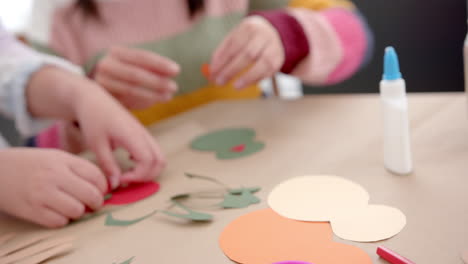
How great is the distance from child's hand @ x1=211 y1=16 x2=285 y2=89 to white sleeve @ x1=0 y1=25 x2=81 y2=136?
269 millimetres

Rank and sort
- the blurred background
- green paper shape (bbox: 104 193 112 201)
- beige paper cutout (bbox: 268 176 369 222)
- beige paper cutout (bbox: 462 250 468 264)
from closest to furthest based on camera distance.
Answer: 1. beige paper cutout (bbox: 462 250 468 264)
2. beige paper cutout (bbox: 268 176 369 222)
3. green paper shape (bbox: 104 193 112 201)
4. the blurred background

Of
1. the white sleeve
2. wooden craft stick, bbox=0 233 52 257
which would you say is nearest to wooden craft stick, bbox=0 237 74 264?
wooden craft stick, bbox=0 233 52 257

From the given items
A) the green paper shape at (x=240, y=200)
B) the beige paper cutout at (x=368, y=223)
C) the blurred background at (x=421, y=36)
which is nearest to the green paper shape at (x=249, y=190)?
the green paper shape at (x=240, y=200)

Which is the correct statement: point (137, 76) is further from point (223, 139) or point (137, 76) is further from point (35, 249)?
point (35, 249)

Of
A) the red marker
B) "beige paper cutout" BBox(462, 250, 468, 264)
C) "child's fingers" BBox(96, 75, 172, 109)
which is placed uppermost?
"child's fingers" BBox(96, 75, 172, 109)

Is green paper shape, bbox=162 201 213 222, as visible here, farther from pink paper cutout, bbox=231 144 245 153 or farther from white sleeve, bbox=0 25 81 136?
white sleeve, bbox=0 25 81 136

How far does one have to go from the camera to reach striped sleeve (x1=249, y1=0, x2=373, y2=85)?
723 millimetres

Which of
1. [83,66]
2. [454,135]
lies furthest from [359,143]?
[83,66]

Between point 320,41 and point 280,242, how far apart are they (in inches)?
19.7

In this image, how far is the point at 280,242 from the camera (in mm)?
350

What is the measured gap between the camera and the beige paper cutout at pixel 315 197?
1.27 feet

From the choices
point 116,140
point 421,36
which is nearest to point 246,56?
point 116,140

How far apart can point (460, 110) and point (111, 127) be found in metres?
0.49

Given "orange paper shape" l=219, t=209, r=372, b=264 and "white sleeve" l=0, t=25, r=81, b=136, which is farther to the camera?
"white sleeve" l=0, t=25, r=81, b=136
